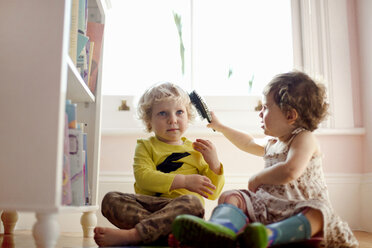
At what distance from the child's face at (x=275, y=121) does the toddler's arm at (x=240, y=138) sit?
18 cm

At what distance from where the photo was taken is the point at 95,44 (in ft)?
4.72

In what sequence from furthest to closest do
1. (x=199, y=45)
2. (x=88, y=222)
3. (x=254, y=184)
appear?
(x=199, y=45)
(x=88, y=222)
(x=254, y=184)

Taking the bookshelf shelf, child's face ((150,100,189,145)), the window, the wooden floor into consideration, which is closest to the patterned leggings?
the wooden floor

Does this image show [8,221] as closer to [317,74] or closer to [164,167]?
[164,167]

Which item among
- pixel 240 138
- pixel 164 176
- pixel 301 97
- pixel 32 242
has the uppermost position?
pixel 301 97

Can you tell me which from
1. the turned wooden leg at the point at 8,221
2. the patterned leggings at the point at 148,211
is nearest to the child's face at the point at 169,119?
the patterned leggings at the point at 148,211

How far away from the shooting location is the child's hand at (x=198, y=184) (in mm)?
1203

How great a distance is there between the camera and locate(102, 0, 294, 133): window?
206 cm

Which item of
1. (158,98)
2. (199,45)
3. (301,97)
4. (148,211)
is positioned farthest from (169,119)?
(199,45)

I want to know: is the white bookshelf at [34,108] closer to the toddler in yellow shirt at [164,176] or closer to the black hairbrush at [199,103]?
the toddler in yellow shirt at [164,176]

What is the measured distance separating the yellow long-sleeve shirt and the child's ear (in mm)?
292

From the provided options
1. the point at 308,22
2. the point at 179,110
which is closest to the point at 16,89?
the point at 179,110

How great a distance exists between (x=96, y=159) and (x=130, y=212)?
395mm

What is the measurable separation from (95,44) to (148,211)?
0.65 metres
